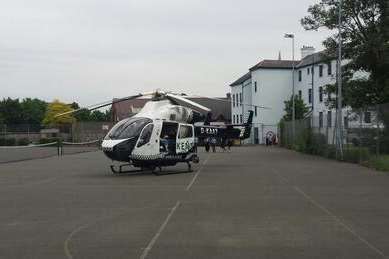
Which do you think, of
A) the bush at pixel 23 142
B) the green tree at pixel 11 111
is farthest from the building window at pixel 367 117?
the green tree at pixel 11 111

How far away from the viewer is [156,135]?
2519 cm

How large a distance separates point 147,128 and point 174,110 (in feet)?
7.84

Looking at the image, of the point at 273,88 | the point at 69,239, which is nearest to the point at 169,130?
the point at 69,239

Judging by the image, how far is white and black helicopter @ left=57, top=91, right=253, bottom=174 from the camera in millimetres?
24062

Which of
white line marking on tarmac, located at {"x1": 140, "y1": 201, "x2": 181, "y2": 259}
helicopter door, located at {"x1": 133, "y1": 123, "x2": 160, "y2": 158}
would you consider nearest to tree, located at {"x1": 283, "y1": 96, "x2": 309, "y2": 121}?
helicopter door, located at {"x1": 133, "y1": 123, "x2": 160, "y2": 158}

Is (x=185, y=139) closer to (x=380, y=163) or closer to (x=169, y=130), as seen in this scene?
(x=169, y=130)

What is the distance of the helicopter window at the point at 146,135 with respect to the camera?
24422 mm

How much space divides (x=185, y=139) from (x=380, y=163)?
8.08 m

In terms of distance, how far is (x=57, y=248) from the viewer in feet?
29.8

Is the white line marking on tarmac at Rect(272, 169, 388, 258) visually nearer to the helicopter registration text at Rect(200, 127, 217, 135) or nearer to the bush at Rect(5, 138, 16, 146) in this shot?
the helicopter registration text at Rect(200, 127, 217, 135)

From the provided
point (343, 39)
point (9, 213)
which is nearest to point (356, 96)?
point (343, 39)

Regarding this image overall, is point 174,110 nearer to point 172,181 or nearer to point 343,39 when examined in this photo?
point 172,181

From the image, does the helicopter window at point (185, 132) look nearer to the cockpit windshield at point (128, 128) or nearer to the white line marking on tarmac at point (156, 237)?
the cockpit windshield at point (128, 128)

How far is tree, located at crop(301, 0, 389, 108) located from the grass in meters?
8.83
